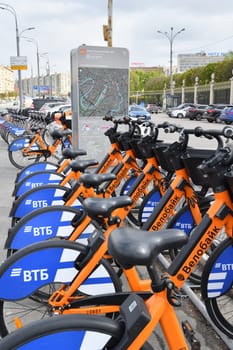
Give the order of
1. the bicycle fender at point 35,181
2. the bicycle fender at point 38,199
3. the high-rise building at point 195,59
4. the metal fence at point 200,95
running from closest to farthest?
1. the bicycle fender at point 38,199
2. the bicycle fender at point 35,181
3. the metal fence at point 200,95
4. the high-rise building at point 195,59

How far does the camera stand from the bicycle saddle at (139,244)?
1460mm

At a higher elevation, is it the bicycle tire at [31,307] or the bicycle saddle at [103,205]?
the bicycle saddle at [103,205]

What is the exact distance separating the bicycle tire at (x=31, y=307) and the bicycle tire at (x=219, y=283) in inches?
22.2

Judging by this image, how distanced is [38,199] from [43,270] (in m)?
1.39

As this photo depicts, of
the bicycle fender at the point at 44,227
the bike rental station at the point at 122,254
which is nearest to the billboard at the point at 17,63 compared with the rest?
the bike rental station at the point at 122,254

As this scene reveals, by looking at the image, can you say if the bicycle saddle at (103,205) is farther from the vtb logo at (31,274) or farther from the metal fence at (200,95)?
the metal fence at (200,95)

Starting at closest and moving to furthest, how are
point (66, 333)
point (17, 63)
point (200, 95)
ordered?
point (66, 333) → point (17, 63) → point (200, 95)

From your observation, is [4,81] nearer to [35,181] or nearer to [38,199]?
[35,181]

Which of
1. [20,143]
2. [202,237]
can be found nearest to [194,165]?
[202,237]

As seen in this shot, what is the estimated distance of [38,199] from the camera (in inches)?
147

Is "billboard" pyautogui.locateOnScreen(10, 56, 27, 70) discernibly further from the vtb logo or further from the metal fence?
the metal fence

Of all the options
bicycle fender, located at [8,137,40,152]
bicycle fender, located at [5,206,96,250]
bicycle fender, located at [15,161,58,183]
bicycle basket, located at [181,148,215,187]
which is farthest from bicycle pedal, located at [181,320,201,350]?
bicycle fender, located at [8,137,40,152]

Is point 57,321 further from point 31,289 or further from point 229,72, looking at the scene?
point 229,72

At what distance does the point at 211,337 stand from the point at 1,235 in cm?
284
